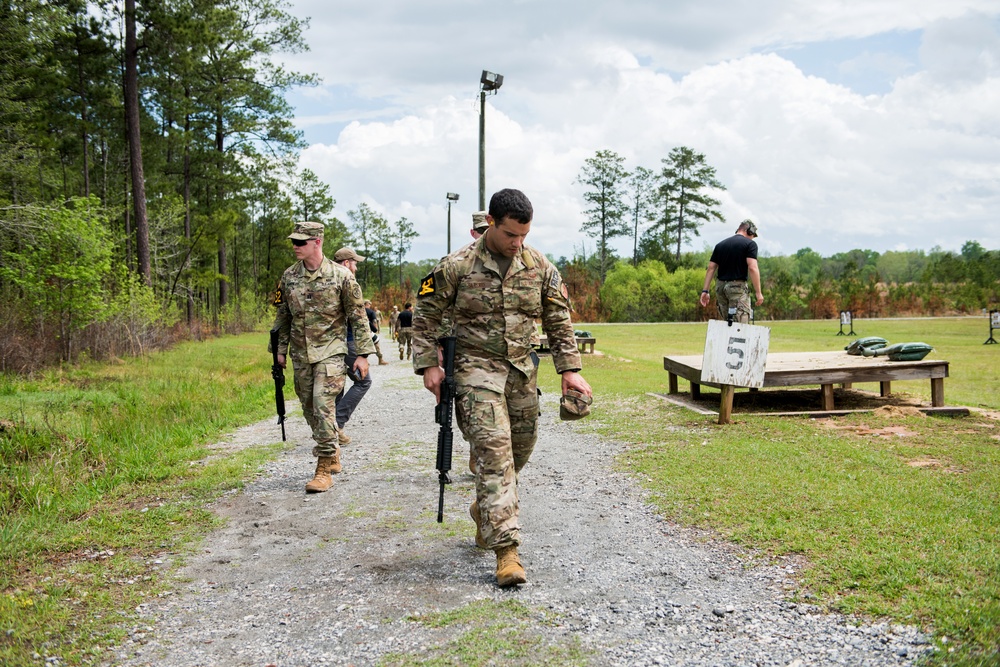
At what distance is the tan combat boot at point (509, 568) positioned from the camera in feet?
13.5

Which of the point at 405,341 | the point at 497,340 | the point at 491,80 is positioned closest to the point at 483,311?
the point at 497,340

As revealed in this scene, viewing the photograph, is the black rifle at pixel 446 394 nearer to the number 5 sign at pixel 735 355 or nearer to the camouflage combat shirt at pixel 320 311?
the camouflage combat shirt at pixel 320 311

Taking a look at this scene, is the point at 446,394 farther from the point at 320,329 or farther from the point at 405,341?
the point at 405,341

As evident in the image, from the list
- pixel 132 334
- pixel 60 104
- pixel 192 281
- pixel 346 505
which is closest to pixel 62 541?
pixel 346 505

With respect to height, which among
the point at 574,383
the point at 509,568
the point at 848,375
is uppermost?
the point at 574,383

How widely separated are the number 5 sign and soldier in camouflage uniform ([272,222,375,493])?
4123 mm

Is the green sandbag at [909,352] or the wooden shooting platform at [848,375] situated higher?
the green sandbag at [909,352]

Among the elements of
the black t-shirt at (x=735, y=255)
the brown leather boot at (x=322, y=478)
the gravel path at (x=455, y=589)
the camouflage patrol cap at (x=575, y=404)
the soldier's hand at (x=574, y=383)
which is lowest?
the gravel path at (x=455, y=589)

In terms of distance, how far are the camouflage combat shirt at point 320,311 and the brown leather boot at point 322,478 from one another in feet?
2.85

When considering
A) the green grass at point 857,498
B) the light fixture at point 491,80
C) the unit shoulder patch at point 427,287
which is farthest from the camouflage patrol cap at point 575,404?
the light fixture at point 491,80

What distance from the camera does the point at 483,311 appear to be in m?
4.52

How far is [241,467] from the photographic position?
738 centimetres

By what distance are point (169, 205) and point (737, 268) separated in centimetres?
3003

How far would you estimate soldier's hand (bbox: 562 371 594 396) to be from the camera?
15.1ft
